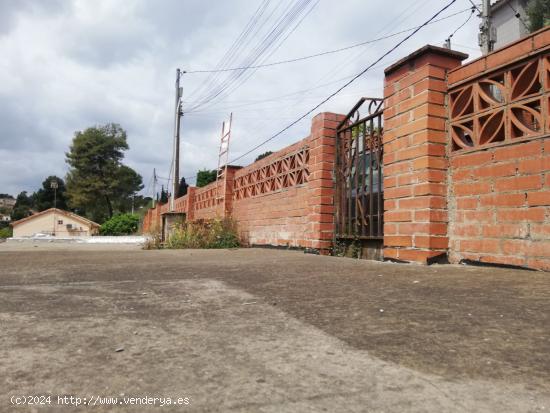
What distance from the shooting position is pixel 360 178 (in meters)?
4.85

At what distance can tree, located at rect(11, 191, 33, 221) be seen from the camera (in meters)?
72.0

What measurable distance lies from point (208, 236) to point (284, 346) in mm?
6863

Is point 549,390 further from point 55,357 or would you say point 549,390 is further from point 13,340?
point 13,340

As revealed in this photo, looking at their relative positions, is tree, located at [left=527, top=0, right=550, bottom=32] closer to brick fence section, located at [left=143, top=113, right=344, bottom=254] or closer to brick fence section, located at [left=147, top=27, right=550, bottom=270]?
brick fence section, located at [left=143, top=113, right=344, bottom=254]

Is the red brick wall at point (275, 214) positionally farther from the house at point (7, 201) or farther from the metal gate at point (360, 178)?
the house at point (7, 201)

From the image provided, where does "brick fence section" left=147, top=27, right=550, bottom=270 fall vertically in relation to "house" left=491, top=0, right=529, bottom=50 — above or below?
below

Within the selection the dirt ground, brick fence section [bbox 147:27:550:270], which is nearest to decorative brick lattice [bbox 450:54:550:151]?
brick fence section [bbox 147:27:550:270]

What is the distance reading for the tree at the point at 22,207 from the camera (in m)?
72.0

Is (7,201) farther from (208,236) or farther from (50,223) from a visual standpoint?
(208,236)

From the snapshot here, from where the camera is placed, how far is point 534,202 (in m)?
2.75

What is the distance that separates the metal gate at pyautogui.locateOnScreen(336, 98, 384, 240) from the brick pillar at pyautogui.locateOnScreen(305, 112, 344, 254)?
0.12 meters

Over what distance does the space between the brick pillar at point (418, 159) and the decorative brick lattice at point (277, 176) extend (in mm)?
2360

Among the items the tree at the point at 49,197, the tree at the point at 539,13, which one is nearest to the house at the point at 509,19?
the tree at the point at 539,13

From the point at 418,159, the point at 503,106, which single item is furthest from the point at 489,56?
the point at 418,159
